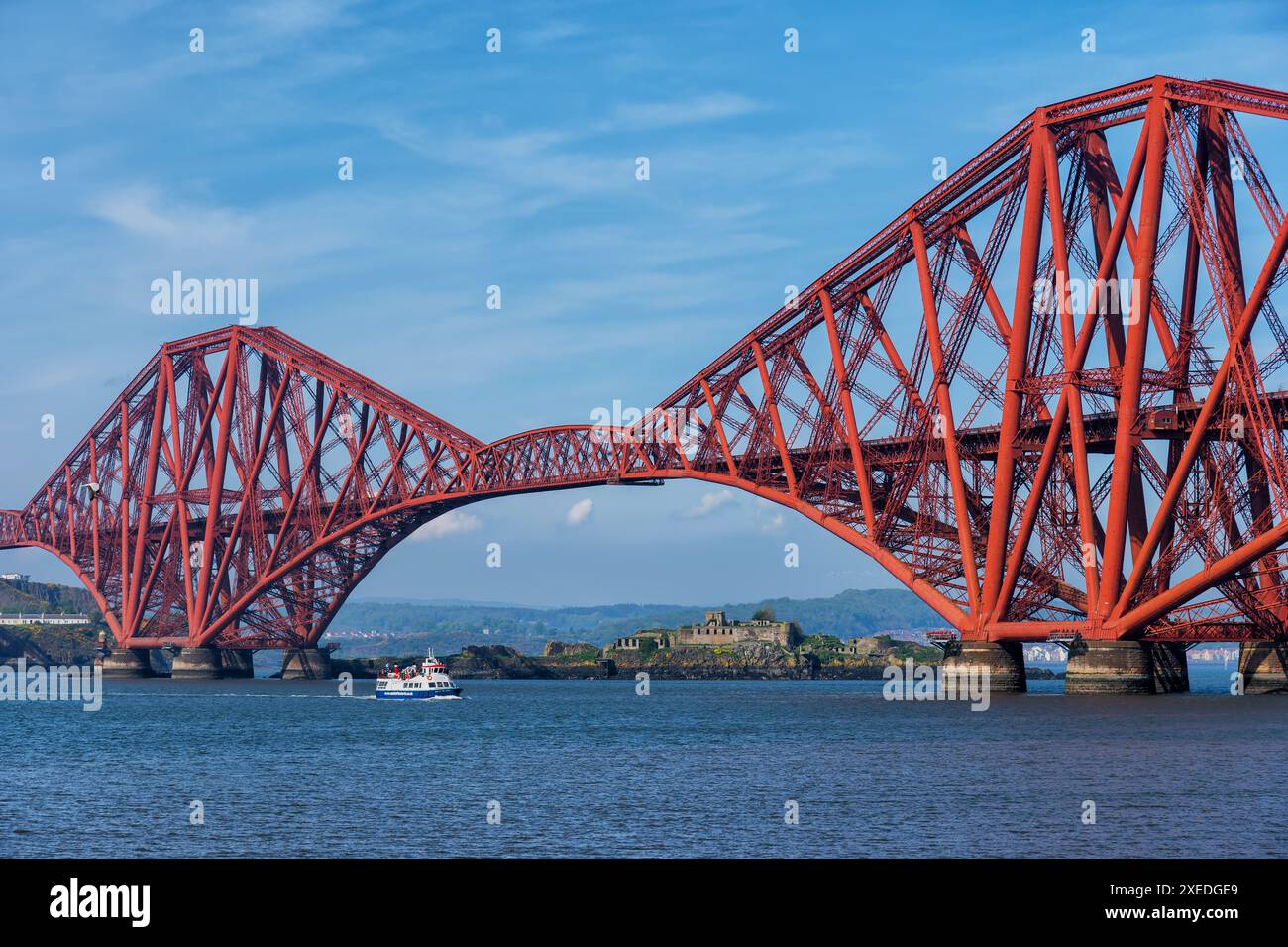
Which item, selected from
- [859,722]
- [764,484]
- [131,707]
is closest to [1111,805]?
[859,722]

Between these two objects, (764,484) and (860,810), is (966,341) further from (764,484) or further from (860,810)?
(860,810)

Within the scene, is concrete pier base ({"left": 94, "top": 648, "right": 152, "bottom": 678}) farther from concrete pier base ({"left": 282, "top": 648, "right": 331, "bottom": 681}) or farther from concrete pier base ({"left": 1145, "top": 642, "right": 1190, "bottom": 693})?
concrete pier base ({"left": 1145, "top": 642, "right": 1190, "bottom": 693})

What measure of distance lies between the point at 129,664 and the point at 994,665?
11404 centimetres

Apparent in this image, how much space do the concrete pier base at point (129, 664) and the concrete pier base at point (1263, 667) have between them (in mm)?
119741

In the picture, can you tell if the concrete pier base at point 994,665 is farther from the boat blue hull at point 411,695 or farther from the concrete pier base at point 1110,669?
the boat blue hull at point 411,695

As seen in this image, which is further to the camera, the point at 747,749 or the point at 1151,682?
the point at 1151,682

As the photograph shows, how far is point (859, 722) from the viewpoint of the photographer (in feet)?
272

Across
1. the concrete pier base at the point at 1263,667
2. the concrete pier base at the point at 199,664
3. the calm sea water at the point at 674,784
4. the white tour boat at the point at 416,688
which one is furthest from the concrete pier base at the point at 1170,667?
the concrete pier base at the point at 199,664

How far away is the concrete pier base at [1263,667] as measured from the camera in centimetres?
9122

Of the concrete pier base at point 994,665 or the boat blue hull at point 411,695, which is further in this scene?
the boat blue hull at point 411,695

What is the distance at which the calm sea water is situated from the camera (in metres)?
37.4

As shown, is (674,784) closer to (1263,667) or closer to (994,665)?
(994,665)

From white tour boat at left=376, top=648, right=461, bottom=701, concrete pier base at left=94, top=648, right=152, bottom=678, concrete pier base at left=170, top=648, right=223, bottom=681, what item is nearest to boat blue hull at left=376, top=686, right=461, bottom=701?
white tour boat at left=376, top=648, right=461, bottom=701
